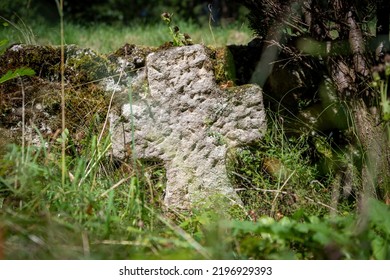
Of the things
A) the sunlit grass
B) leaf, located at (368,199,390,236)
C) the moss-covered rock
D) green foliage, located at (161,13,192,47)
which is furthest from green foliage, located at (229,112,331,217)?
the sunlit grass

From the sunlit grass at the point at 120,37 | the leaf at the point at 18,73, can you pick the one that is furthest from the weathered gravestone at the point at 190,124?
the sunlit grass at the point at 120,37

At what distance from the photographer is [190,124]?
2785 millimetres

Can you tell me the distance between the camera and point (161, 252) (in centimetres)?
184

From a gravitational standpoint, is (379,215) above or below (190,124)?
below

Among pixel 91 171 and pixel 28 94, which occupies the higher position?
pixel 28 94

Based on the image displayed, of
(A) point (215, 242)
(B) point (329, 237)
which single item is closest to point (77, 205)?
(A) point (215, 242)

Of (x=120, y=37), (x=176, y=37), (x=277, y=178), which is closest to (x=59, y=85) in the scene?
(x=176, y=37)

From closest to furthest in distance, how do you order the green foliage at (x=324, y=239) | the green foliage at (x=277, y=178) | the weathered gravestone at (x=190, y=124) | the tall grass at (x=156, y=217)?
the green foliage at (x=324, y=239), the tall grass at (x=156, y=217), the green foliage at (x=277, y=178), the weathered gravestone at (x=190, y=124)

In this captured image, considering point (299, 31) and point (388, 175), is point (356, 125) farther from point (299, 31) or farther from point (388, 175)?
point (299, 31)

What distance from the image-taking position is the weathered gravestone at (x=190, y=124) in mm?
2775

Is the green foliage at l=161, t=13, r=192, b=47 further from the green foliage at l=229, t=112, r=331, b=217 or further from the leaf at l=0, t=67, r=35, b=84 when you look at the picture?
the leaf at l=0, t=67, r=35, b=84

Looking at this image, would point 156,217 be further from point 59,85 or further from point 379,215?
point 59,85

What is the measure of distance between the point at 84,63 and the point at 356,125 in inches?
69.4

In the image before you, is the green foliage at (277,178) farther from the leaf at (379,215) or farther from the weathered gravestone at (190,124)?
the leaf at (379,215)
